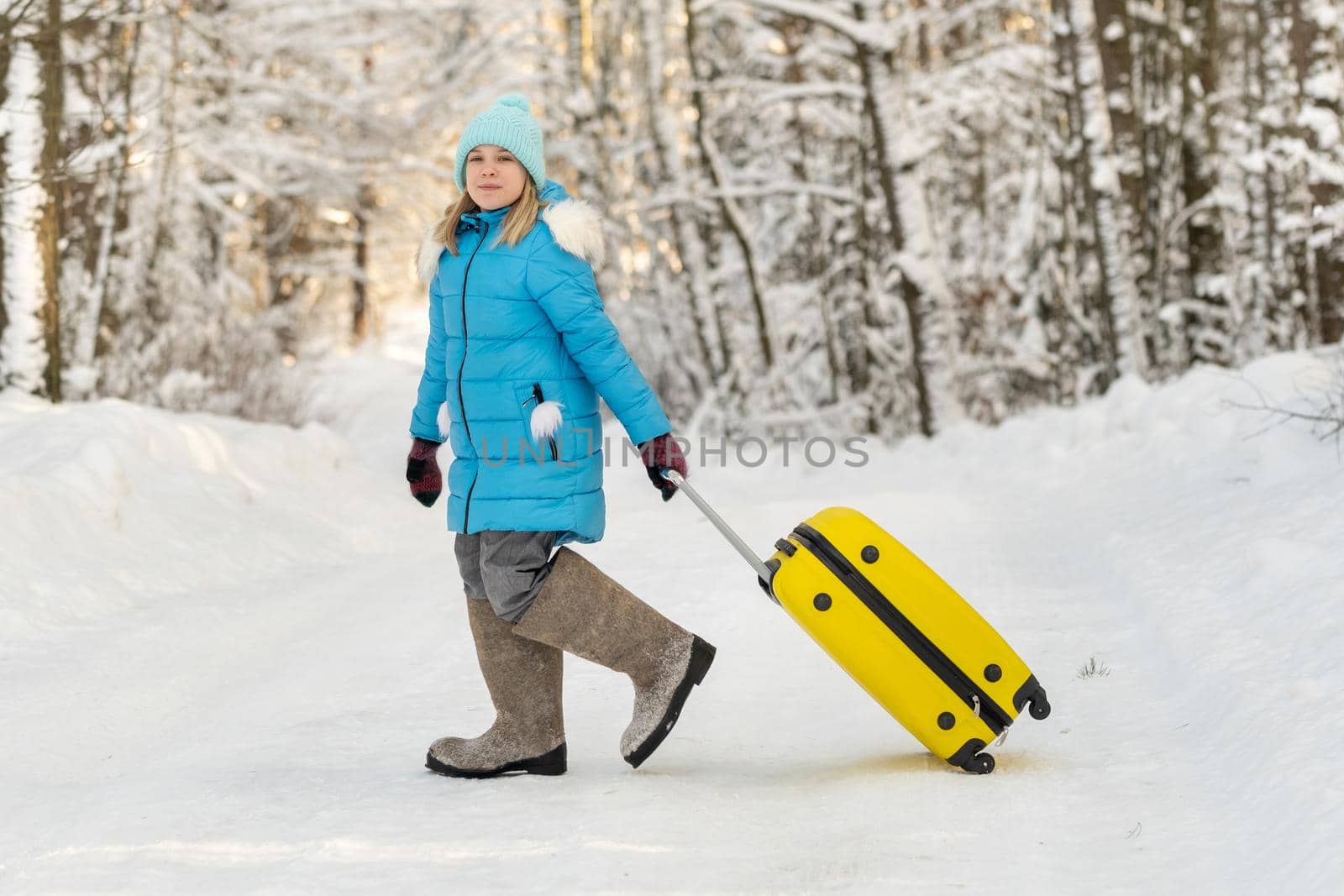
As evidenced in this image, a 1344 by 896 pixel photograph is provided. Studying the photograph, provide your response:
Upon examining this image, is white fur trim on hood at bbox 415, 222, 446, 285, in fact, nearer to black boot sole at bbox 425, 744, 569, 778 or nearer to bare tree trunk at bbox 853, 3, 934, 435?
black boot sole at bbox 425, 744, 569, 778

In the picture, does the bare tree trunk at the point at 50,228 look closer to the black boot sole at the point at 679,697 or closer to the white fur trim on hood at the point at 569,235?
the white fur trim on hood at the point at 569,235

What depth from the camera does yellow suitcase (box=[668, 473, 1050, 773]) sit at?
3.19 m

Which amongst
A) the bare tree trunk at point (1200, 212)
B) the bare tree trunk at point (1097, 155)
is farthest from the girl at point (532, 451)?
the bare tree trunk at point (1200, 212)

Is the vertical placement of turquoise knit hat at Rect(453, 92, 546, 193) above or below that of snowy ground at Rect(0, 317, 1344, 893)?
above

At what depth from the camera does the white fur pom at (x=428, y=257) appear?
342cm

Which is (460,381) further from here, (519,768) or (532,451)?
(519,768)

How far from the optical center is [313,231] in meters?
24.0

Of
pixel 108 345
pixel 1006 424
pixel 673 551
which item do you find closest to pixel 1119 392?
pixel 1006 424

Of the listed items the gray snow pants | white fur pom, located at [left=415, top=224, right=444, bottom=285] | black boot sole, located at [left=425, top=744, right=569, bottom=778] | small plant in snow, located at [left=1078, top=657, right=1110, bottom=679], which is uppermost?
white fur pom, located at [left=415, top=224, right=444, bottom=285]

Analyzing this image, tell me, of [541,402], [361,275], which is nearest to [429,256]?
[541,402]

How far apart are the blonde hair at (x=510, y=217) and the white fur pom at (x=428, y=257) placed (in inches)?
0.8

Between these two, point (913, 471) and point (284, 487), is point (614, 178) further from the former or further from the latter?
point (284, 487)

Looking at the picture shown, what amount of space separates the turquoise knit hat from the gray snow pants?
3.09ft

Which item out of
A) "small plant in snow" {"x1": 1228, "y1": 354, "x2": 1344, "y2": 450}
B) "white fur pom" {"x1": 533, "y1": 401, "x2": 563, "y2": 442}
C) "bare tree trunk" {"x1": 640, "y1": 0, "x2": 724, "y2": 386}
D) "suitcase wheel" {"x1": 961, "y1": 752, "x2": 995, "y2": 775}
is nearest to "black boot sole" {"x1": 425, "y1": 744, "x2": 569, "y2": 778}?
"white fur pom" {"x1": 533, "y1": 401, "x2": 563, "y2": 442}
